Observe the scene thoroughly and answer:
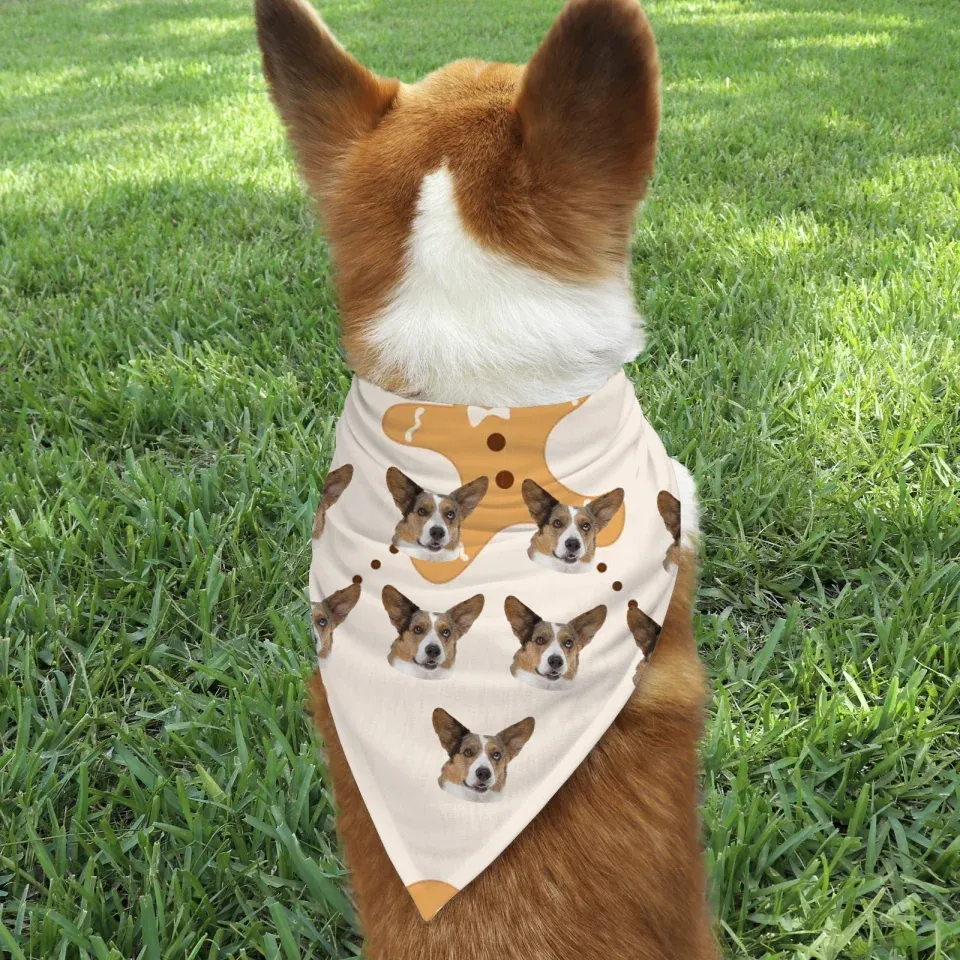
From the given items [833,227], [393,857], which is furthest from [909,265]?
[393,857]

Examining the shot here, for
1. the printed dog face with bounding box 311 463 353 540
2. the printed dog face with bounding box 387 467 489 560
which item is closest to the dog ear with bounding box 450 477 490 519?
the printed dog face with bounding box 387 467 489 560

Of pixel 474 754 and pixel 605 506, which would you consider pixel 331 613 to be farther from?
pixel 605 506

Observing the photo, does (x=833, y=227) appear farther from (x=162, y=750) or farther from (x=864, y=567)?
A: (x=162, y=750)

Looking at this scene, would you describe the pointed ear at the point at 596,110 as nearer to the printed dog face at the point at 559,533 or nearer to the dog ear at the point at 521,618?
the printed dog face at the point at 559,533

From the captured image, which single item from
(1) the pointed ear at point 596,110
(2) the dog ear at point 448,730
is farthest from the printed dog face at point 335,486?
(1) the pointed ear at point 596,110

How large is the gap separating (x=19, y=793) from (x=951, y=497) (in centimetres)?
215

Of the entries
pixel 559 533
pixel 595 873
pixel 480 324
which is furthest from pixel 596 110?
pixel 595 873

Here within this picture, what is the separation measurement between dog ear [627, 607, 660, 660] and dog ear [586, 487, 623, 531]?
0.12m

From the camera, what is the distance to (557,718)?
1082 millimetres

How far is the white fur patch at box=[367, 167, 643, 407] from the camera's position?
3.76ft

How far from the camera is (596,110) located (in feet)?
3.50

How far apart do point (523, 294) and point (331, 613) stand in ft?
1.70

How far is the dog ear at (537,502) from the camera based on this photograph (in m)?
1.17

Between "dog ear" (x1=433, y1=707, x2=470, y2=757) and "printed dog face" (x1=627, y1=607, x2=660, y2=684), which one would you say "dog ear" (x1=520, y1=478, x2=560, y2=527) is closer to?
"printed dog face" (x1=627, y1=607, x2=660, y2=684)
